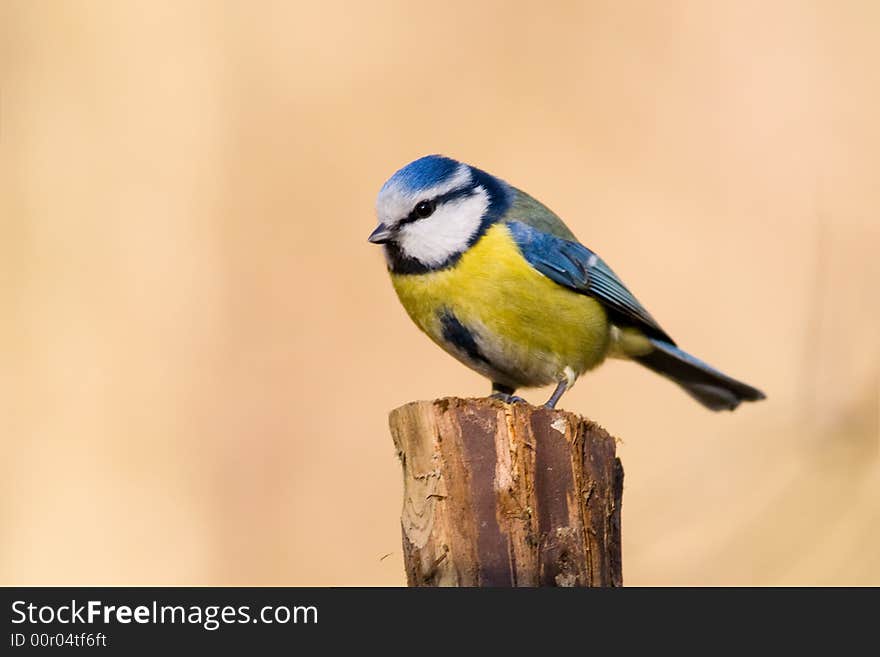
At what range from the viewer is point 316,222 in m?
5.80

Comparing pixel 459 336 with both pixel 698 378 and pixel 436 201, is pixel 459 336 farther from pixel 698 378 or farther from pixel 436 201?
pixel 698 378

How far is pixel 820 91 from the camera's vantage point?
5.81 metres

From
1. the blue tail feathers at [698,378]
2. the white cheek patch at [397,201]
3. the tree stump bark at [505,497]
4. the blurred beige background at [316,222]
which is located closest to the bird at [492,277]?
the white cheek patch at [397,201]

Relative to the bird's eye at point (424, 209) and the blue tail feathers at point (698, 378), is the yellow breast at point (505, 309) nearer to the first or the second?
the bird's eye at point (424, 209)

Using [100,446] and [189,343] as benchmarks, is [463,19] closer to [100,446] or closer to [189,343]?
[189,343]

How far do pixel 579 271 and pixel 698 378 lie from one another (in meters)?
0.92

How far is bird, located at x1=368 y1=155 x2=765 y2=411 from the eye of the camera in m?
3.93

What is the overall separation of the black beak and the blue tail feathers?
1285 millimetres

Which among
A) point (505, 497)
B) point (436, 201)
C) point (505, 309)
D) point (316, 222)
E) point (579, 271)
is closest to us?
point (505, 497)

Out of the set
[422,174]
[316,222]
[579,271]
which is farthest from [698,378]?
[316,222]

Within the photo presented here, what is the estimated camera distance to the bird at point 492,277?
3.93 m

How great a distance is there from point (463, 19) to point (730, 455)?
3.10 meters

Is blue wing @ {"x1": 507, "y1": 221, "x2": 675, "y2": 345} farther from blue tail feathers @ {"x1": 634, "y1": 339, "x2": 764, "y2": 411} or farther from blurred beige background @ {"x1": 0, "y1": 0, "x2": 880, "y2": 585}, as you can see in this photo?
blurred beige background @ {"x1": 0, "y1": 0, "x2": 880, "y2": 585}

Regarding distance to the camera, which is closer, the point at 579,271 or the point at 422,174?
the point at 422,174
